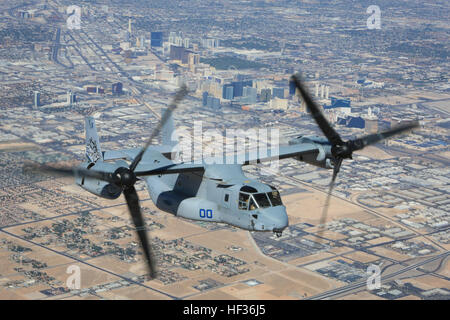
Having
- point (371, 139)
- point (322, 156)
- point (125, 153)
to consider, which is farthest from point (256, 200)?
point (125, 153)

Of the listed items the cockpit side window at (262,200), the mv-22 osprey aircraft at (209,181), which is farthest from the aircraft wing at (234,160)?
the cockpit side window at (262,200)

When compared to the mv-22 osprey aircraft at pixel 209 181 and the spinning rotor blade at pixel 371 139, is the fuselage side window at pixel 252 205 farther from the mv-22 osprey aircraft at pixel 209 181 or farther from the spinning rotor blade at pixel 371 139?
the spinning rotor blade at pixel 371 139

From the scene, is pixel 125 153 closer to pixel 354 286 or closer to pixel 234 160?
pixel 234 160

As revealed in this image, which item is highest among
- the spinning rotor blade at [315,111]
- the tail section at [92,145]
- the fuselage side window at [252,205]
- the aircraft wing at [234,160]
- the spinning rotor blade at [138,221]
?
the spinning rotor blade at [315,111]

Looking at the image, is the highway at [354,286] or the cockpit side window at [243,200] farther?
the highway at [354,286]

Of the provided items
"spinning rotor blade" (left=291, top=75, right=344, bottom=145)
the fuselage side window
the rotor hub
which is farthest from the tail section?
"spinning rotor blade" (left=291, top=75, right=344, bottom=145)

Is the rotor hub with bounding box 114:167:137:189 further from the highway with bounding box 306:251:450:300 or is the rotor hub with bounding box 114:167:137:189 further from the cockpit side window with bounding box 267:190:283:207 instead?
the highway with bounding box 306:251:450:300
